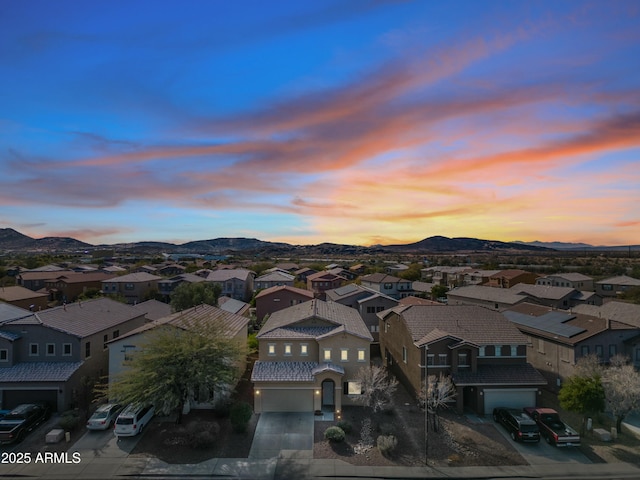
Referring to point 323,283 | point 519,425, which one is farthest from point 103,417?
point 323,283

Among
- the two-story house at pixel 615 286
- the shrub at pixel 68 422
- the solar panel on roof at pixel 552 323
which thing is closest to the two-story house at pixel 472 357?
the solar panel on roof at pixel 552 323

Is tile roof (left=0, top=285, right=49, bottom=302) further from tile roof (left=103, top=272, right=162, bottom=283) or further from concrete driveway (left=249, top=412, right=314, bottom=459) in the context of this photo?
concrete driveway (left=249, top=412, right=314, bottom=459)

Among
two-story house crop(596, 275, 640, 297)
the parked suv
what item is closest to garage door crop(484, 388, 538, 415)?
the parked suv

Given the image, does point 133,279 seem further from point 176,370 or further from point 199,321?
point 176,370

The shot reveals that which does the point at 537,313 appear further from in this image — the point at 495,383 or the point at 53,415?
the point at 53,415

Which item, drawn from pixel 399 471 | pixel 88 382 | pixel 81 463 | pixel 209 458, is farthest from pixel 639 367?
pixel 88 382

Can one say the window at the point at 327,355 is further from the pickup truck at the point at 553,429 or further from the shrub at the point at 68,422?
the shrub at the point at 68,422
